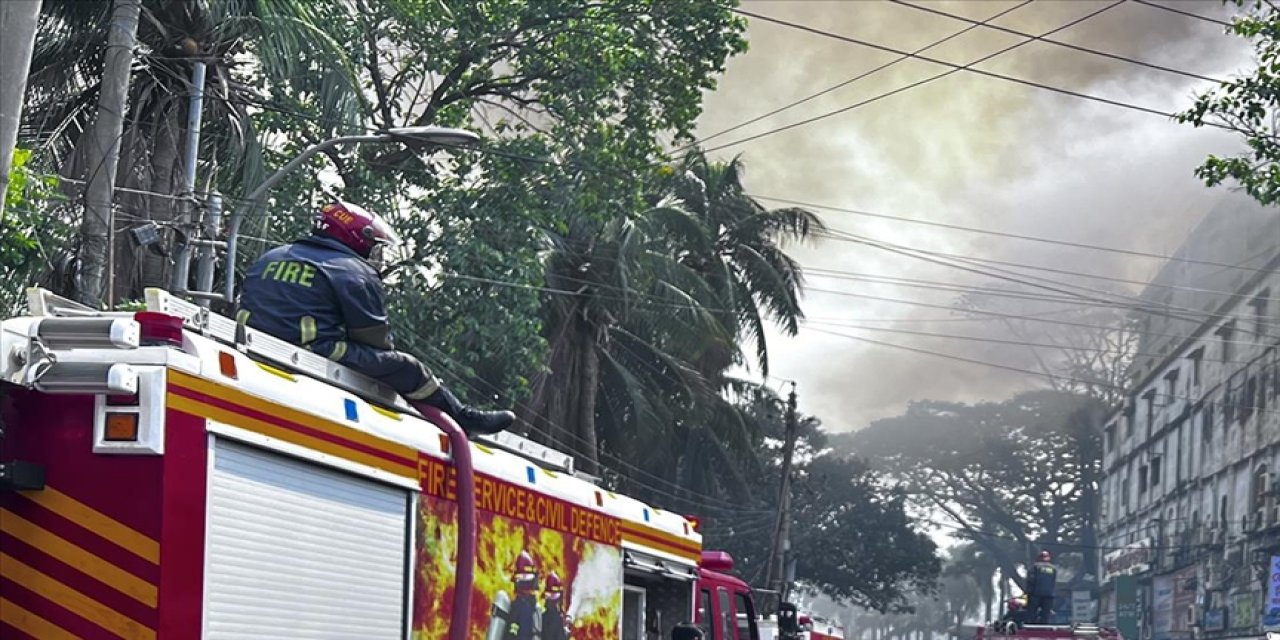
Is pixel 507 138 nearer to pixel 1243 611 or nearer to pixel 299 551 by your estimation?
pixel 299 551

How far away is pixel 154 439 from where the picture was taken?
5355mm

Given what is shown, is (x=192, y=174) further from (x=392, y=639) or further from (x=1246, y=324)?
(x=1246, y=324)

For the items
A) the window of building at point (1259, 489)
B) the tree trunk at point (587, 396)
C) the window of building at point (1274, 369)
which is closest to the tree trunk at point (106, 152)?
the tree trunk at point (587, 396)

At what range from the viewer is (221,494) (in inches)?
220

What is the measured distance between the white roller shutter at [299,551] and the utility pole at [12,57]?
1.41 m

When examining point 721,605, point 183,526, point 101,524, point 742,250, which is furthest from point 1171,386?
point 101,524

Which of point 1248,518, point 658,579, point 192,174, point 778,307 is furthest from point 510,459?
point 1248,518

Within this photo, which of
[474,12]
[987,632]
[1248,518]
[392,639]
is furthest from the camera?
[1248,518]

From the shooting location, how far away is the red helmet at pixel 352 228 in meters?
7.53

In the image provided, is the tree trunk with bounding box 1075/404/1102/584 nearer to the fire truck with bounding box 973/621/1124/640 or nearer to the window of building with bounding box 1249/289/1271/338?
the window of building with bounding box 1249/289/1271/338

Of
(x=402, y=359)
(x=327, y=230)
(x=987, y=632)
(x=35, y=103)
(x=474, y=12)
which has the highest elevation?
(x=474, y=12)

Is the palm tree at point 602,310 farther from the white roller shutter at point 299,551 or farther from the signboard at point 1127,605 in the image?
the signboard at point 1127,605

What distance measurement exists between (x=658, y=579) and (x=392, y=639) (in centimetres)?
390

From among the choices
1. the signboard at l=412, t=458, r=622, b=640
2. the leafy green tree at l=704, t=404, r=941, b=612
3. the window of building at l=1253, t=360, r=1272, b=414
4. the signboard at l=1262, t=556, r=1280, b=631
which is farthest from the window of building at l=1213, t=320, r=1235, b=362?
the signboard at l=412, t=458, r=622, b=640
